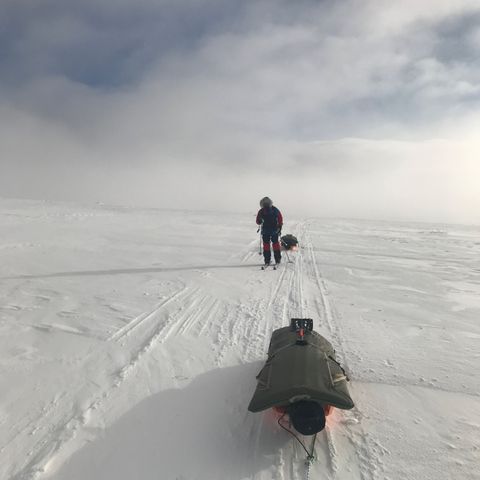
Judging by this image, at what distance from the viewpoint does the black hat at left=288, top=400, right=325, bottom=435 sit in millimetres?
3076

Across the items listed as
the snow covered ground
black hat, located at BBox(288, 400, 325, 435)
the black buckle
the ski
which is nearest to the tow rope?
the snow covered ground

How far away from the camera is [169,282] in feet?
27.7

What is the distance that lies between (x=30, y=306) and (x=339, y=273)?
24.8ft

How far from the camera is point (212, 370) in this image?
4.50 m

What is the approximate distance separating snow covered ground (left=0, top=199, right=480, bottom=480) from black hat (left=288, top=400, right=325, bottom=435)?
0.89 ft

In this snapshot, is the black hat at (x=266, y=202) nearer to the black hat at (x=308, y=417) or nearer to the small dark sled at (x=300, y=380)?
the small dark sled at (x=300, y=380)

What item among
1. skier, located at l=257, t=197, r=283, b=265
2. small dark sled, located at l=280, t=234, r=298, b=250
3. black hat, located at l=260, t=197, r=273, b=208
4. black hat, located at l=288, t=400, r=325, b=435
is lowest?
black hat, located at l=288, t=400, r=325, b=435

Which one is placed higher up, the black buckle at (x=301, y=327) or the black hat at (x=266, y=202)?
the black hat at (x=266, y=202)

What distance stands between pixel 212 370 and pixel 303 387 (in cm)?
168

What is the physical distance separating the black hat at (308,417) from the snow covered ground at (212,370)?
0.27 meters

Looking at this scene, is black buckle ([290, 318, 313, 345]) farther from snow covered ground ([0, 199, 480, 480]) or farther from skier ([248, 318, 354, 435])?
snow covered ground ([0, 199, 480, 480])

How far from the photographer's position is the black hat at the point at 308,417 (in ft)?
10.1

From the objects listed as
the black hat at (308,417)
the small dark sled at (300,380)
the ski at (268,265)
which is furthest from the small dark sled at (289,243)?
the black hat at (308,417)

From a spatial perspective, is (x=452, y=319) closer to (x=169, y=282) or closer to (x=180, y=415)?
(x=180, y=415)
